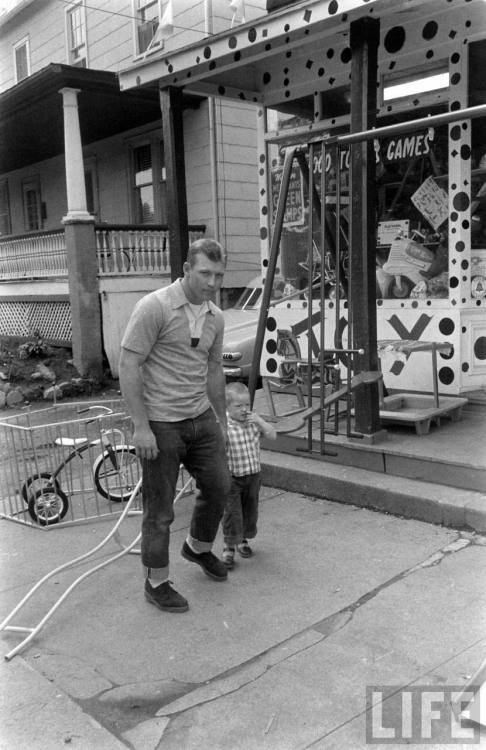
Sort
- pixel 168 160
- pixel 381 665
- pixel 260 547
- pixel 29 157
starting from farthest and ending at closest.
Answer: pixel 29 157 → pixel 168 160 → pixel 260 547 → pixel 381 665

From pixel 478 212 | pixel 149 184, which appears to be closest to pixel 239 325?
pixel 478 212

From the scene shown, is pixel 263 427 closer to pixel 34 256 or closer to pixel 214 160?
pixel 214 160

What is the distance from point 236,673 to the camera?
10.0ft

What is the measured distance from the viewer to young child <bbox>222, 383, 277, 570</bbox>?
4.07 m

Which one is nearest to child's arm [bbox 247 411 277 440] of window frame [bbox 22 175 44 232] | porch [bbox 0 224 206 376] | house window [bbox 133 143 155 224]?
porch [bbox 0 224 206 376]

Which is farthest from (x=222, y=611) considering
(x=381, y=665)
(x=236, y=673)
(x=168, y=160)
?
(x=168, y=160)

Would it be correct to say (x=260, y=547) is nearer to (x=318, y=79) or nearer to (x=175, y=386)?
(x=175, y=386)

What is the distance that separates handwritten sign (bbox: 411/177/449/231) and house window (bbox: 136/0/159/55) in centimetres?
820

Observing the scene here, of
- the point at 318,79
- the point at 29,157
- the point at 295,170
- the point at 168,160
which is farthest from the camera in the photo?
the point at 29,157

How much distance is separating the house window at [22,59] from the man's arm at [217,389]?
15.8 m

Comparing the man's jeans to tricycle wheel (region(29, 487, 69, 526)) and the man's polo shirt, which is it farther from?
tricycle wheel (region(29, 487, 69, 526))

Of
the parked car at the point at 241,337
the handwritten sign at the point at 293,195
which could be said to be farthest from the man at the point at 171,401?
the handwritten sign at the point at 293,195

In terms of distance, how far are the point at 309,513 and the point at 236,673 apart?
6.58 feet

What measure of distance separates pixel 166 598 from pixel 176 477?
63cm
